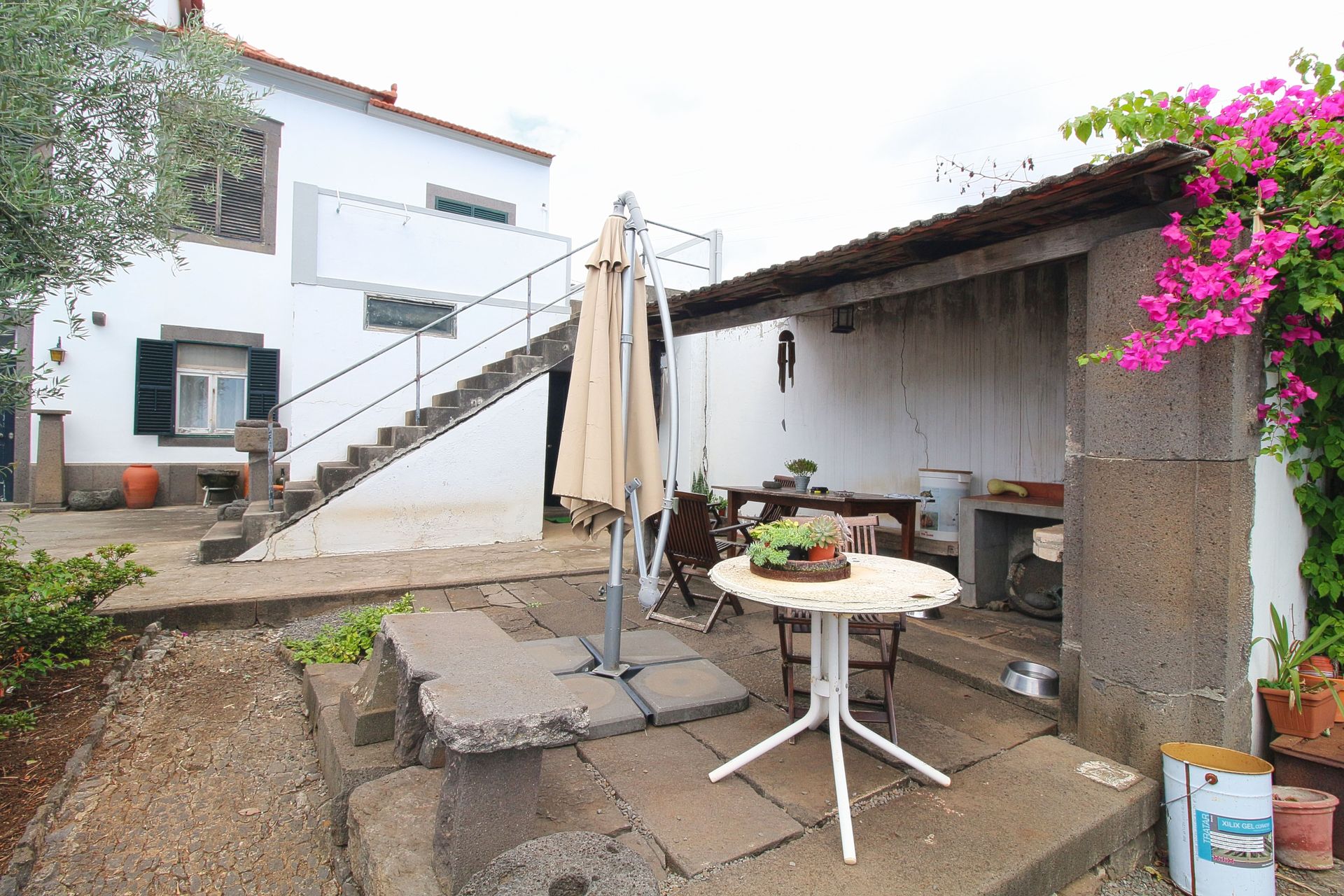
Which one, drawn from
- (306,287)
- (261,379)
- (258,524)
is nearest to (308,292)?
(306,287)

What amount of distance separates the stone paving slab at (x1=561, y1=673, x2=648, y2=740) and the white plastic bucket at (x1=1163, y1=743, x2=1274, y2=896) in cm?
194

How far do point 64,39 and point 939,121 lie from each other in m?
13.5

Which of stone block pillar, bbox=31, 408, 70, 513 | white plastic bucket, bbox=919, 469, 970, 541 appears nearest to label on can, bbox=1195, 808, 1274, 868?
white plastic bucket, bbox=919, 469, 970, 541

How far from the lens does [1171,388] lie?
2336 mm

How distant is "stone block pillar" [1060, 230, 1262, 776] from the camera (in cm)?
228

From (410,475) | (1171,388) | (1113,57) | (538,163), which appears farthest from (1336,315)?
(538,163)

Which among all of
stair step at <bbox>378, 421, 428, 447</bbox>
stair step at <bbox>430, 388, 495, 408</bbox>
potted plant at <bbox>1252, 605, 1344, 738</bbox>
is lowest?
potted plant at <bbox>1252, 605, 1344, 738</bbox>

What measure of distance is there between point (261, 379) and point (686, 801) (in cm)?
1056

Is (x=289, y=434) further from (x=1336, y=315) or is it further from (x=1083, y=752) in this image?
(x=1336, y=315)

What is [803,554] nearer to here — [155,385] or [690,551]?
[690,551]

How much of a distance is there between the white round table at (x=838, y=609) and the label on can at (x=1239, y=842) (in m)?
0.83

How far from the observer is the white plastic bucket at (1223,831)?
2.04 metres

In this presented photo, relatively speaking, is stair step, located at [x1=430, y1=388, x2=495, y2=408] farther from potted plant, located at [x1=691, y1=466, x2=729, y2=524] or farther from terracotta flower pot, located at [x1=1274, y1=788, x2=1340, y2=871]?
terracotta flower pot, located at [x1=1274, y1=788, x2=1340, y2=871]

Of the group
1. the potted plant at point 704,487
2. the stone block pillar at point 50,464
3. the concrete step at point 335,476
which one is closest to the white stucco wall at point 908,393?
the potted plant at point 704,487
